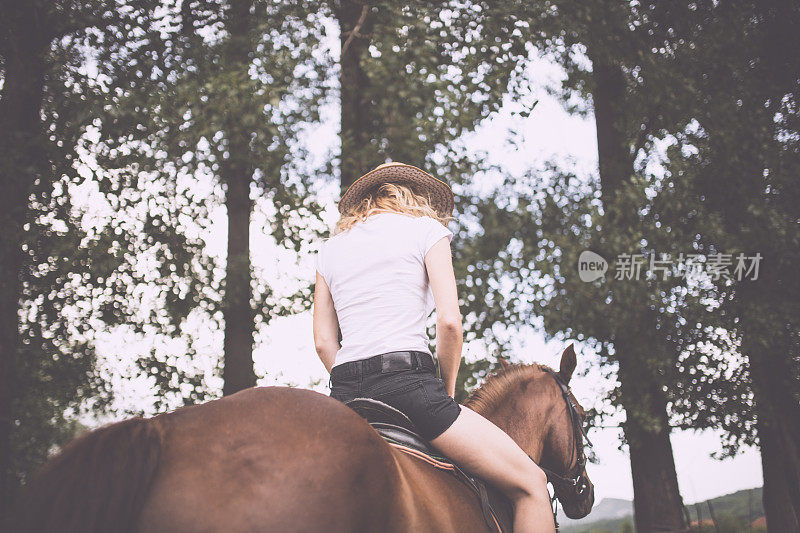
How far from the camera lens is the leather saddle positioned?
9.27ft

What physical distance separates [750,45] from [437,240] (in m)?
11.0

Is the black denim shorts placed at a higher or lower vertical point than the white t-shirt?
lower

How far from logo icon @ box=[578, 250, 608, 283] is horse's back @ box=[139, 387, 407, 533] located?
354 inches

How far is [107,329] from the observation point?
1060cm

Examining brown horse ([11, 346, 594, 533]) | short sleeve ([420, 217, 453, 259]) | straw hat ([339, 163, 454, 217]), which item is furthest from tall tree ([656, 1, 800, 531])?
brown horse ([11, 346, 594, 533])

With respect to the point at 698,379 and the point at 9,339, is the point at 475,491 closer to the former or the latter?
the point at 9,339

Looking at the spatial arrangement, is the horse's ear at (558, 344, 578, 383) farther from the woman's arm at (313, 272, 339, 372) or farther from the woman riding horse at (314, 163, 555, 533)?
the woman's arm at (313, 272, 339, 372)

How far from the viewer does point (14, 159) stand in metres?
8.73

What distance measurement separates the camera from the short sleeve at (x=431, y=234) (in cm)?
307

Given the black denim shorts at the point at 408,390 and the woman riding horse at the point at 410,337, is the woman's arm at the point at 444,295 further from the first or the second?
the black denim shorts at the point at 408,390

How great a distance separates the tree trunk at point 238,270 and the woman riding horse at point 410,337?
7186 mm

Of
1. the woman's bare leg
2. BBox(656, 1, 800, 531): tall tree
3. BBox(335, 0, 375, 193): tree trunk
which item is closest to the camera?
the woman's bare leg

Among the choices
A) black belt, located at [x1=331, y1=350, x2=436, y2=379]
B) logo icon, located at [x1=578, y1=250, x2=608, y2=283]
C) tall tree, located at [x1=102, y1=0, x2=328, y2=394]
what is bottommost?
black belt, located at [x1=331, y1=350, x2=436, y2=379]

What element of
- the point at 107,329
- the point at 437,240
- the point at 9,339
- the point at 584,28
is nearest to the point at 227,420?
the point at 437,240
